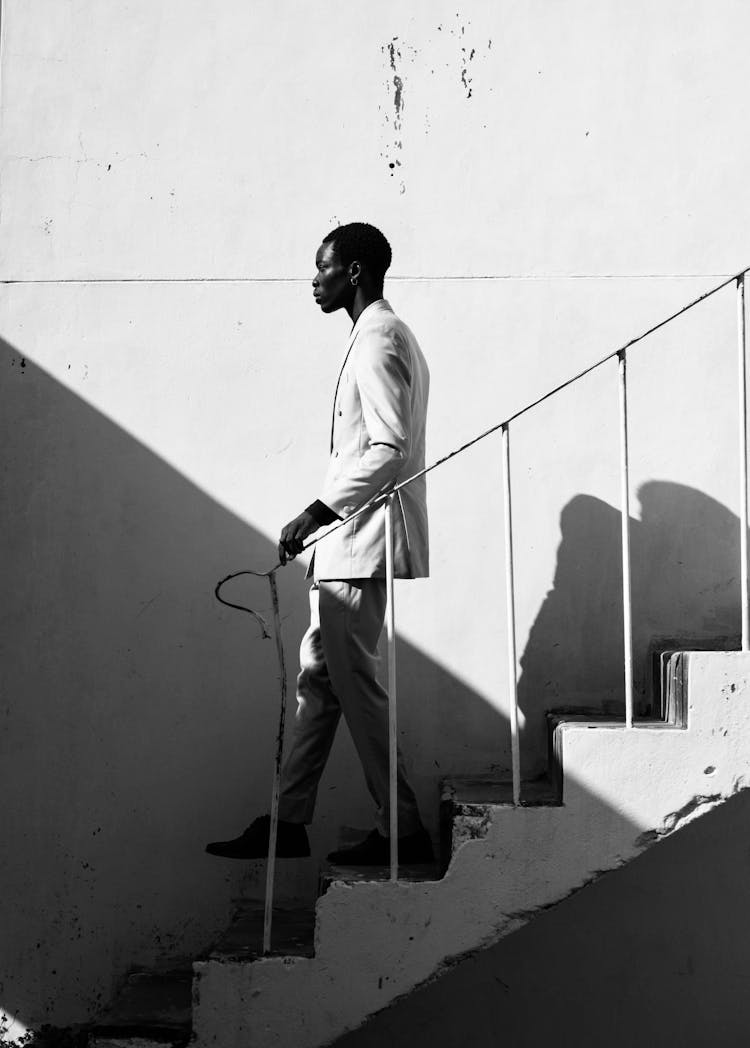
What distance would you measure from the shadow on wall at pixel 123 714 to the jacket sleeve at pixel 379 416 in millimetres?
1218

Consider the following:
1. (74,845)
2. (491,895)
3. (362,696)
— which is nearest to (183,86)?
(362,696)

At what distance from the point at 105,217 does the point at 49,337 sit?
1.64 feet

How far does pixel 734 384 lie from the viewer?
4.61m

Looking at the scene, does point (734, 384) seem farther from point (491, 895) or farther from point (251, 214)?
point (491, 895)

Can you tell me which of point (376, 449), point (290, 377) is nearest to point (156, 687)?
point (290, 377)

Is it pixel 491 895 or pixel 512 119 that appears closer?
pixel 491 895

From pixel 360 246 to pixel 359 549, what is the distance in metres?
0.91

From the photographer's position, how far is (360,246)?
3.74m

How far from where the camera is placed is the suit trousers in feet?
11.6

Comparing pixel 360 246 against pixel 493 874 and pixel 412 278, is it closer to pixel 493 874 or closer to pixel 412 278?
pixel 412 278

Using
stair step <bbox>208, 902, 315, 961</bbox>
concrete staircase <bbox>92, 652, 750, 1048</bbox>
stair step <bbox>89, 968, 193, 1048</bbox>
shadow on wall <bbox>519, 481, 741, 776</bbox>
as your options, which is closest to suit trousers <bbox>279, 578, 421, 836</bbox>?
concrete staircase <bbox>92, 652, 750, 1048</bbox>

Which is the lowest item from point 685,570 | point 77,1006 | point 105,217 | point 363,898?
point 77,1006

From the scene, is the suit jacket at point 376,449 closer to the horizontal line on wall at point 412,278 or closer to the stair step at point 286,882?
the horizontal line on wall at point 412,278

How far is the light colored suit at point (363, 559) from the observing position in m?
3.48
